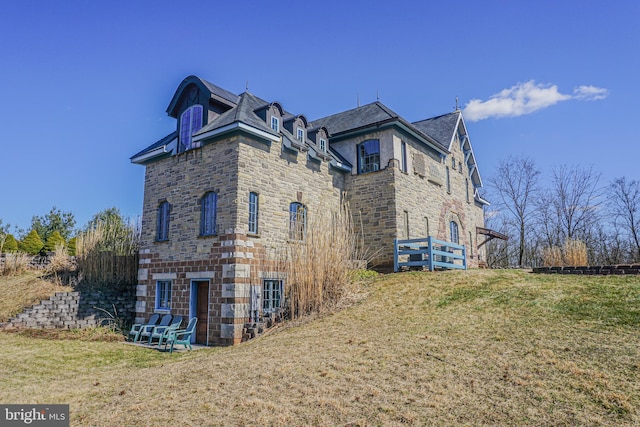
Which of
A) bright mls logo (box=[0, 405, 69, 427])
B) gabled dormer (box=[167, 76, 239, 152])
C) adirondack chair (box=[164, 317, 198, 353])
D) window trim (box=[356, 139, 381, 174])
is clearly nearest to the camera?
bright mls logo (box=[0, 405, 69, 427])

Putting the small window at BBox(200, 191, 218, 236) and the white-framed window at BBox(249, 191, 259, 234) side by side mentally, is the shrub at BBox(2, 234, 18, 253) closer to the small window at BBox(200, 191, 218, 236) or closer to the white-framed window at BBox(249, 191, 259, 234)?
the small window at BBox(200, 191, 218, 236)

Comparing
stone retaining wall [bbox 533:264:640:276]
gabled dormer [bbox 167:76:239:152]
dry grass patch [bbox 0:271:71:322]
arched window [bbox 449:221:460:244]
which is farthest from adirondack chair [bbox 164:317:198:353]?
arched window [bbox 449:221:460:244]

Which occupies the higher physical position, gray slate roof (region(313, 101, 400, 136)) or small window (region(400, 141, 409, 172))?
gray slate roof (region(313, 101, 400, 136))

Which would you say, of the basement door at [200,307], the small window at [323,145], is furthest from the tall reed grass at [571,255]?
the basement door at [200,307]

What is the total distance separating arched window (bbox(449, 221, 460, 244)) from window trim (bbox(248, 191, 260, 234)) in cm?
1131

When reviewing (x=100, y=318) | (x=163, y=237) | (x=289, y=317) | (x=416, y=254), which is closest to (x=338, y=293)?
(x=289, y=317)

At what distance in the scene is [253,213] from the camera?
13156mm

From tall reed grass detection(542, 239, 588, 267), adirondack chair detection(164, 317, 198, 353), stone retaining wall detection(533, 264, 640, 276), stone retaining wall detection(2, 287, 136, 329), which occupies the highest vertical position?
tall reed grass detection(542, 239, 588, 267)

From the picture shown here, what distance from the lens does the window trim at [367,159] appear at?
56.9 ft

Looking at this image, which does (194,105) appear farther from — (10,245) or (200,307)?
(10,245)

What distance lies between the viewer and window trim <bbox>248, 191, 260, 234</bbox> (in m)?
13.0

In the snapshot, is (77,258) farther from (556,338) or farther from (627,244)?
(627,244)

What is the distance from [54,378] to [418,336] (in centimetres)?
701

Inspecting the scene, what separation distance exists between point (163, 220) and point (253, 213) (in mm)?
3972
